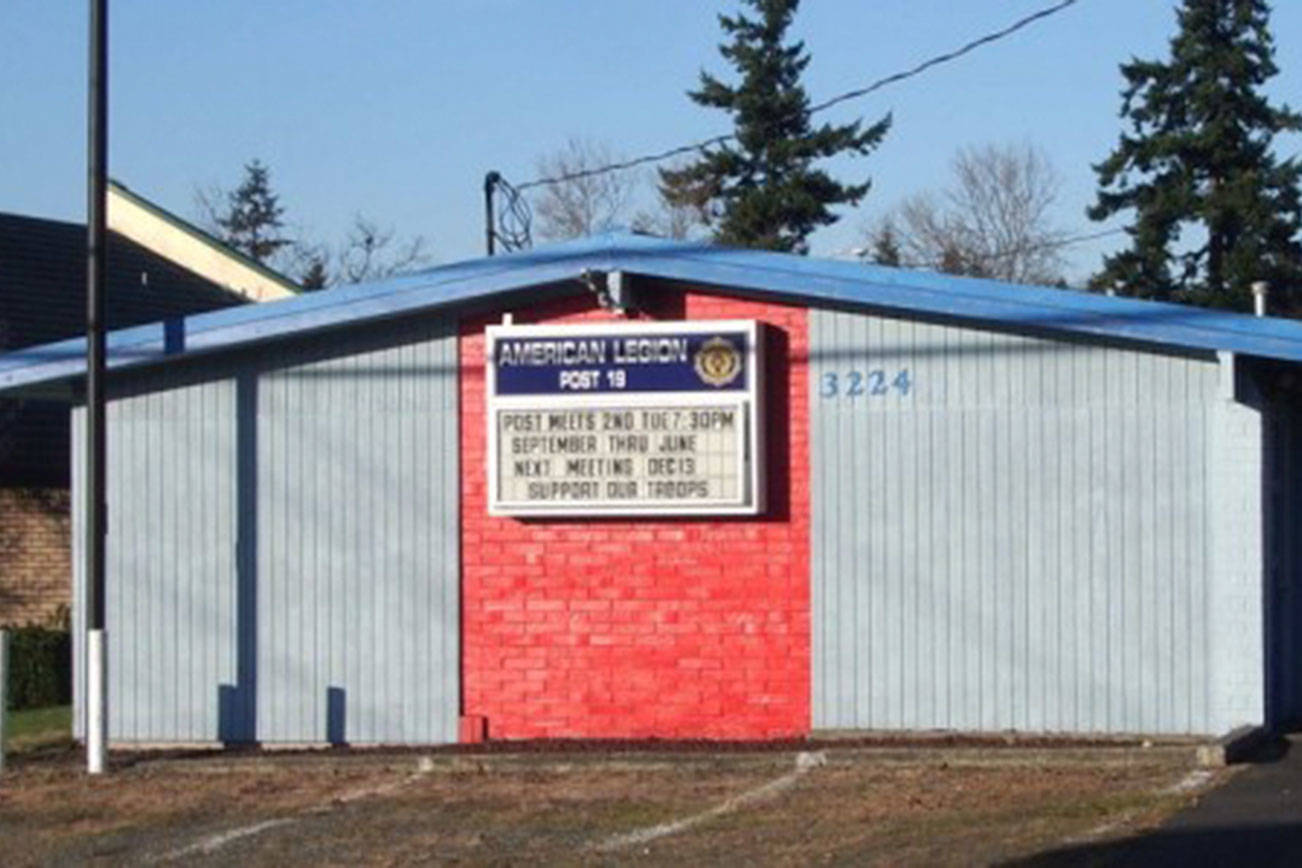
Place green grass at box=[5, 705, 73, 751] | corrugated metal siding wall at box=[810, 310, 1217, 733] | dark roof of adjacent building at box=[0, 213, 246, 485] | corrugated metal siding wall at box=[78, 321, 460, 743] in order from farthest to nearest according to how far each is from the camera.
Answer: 1. dark roof of adjacent building at box=[0, 213, 246, 485]
2. green grass at box=[5, 705, 73, 751]
3. corrugated metal siding wall at box=[78, 321, 460, 743]
4. corrugated metal siding wall at box=[810, 310, 1217, 733]

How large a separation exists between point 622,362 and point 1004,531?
10.4 ft

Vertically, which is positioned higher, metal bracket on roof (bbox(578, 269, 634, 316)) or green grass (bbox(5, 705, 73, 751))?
metal bracket on roof (bbox(578, 269, 634, 316))

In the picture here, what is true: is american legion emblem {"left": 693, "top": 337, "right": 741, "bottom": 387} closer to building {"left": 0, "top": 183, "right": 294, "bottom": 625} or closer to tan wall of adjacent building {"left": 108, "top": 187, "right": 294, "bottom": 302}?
building {"left": 0, "top": 183, "right": 294, "bottom": 625}

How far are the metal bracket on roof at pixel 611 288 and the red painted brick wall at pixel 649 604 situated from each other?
0.20m

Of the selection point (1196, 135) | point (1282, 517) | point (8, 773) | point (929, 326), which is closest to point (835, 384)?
point (929, 326)

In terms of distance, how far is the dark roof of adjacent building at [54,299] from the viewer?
102 ft

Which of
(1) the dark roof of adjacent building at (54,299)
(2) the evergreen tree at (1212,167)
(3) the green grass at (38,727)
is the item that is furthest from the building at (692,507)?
(2) the evergreen tree at (1212,167)

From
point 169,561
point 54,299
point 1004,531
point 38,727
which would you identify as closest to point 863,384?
point 1004,531

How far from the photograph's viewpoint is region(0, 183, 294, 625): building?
30.6m

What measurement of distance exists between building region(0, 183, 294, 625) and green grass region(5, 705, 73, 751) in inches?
150

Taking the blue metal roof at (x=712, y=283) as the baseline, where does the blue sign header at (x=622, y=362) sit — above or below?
below

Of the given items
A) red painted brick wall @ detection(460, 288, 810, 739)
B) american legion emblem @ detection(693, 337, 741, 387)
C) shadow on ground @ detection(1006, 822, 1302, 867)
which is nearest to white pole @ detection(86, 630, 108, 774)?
red painted brick wall @ detection(460, 288, 810, 739)

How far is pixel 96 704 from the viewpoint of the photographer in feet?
58.9

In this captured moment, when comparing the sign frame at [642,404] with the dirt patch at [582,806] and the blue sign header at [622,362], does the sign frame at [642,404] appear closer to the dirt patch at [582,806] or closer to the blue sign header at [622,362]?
the blue sign header at [622,362]
